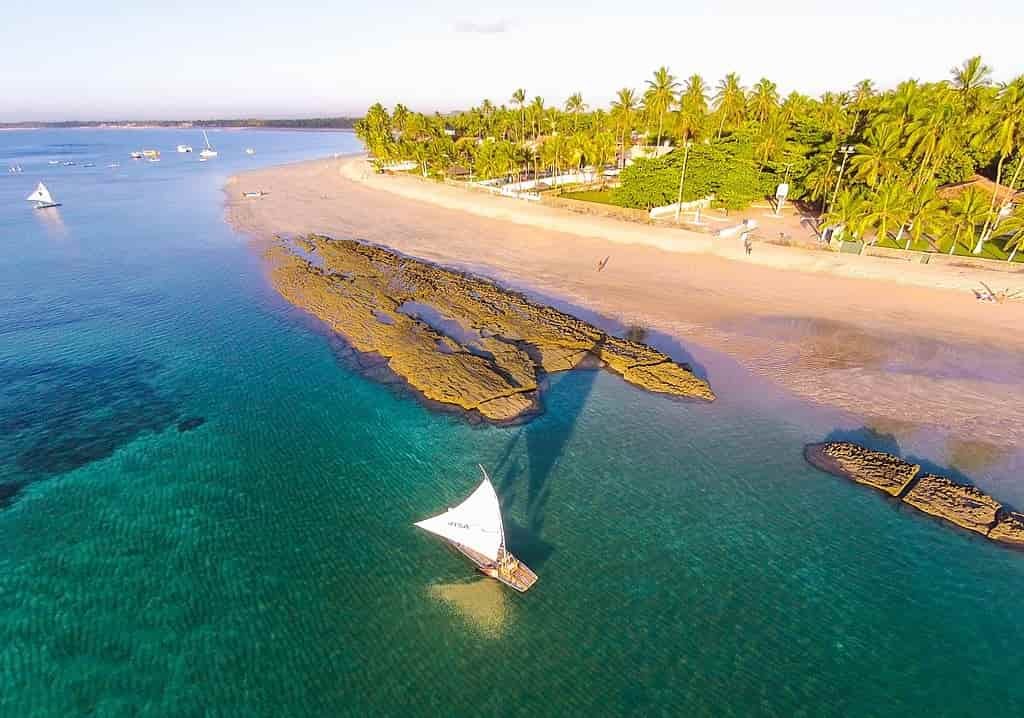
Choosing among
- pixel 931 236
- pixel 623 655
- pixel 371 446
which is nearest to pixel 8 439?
pixel 371 446

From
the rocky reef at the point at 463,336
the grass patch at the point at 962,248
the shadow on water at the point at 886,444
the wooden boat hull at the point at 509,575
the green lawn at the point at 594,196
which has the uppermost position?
the green lawn at the point at 594,196

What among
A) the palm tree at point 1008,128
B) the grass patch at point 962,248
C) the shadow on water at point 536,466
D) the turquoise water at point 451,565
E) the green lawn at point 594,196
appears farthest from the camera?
the green lawn at point 594,196

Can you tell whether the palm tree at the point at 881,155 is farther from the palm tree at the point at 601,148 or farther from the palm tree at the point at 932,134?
the palm tree at the point at 601,148

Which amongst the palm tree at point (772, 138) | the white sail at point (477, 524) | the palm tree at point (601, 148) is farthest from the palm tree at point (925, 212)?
the white sail at point (477, 524)

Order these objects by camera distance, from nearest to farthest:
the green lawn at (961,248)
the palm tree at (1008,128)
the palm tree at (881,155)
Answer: the palm tree at (1008,128) < the green lawn at (961,248) < the palm tree at (881,155)

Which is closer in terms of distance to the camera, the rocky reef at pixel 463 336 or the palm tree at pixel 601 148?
the rocky reef at pixel 463 336

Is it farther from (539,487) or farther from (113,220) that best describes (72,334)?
(113,220)
